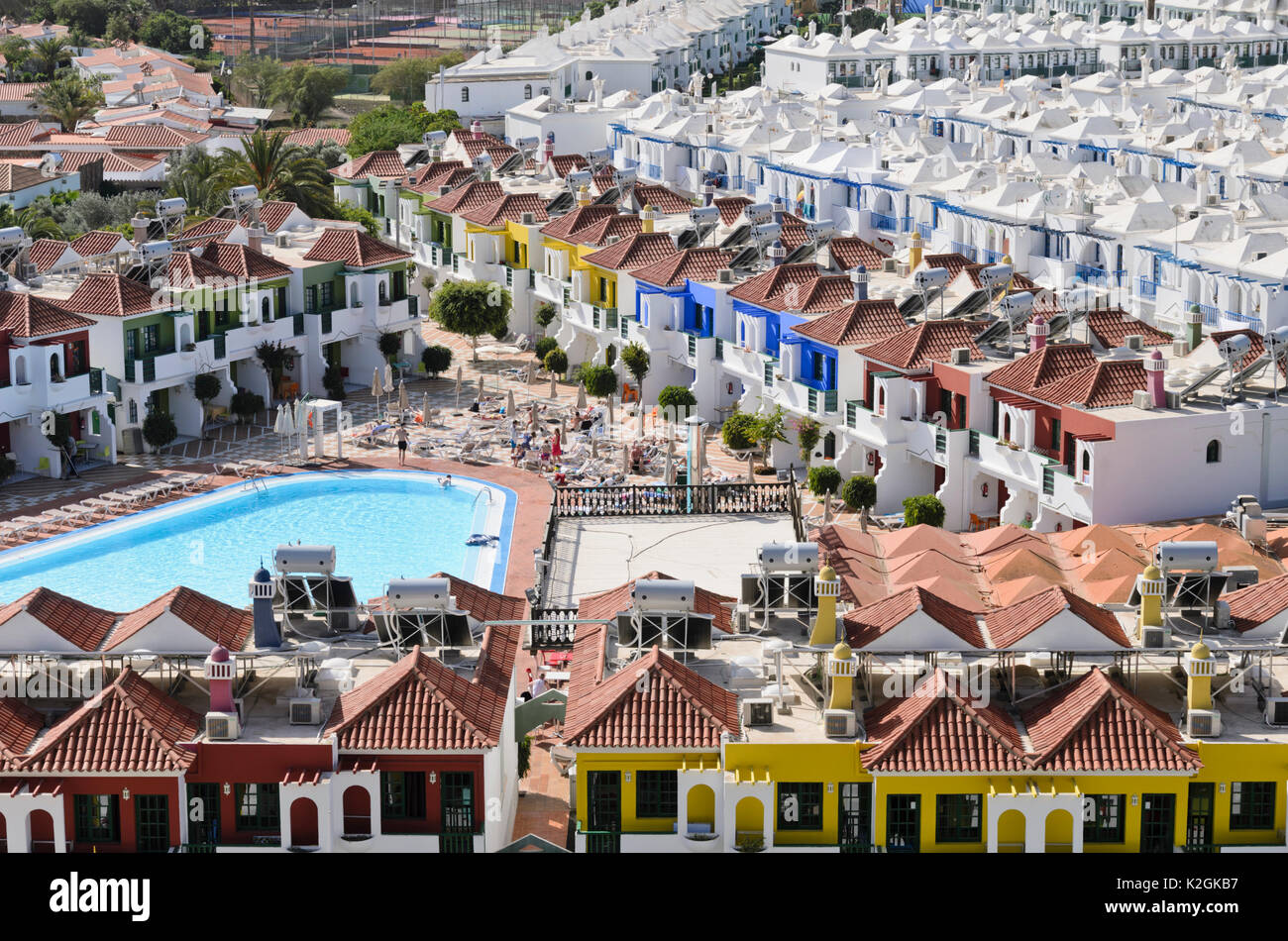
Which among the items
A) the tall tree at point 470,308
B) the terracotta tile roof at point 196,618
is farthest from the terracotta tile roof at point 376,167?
the terracotta tile roof at point 196,618

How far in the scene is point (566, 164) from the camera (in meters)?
72.3

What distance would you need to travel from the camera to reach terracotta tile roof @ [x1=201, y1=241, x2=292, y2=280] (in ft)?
178

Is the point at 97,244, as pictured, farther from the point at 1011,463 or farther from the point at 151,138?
the point at 151,138

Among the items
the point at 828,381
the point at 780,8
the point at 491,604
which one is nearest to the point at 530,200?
the point at 828,381

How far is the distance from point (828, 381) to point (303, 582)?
73.2ft

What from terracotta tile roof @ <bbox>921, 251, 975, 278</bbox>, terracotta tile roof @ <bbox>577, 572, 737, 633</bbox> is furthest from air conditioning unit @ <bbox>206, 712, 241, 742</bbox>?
terracotta tile roof @ <bbox>921, 251, 975, 278</bbox>

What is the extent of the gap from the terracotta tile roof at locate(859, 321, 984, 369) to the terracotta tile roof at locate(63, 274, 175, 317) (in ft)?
56.9

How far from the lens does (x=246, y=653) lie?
1035 inches

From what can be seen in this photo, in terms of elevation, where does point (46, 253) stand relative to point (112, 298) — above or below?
above

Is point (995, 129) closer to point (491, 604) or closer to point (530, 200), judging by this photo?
point (530, 200)

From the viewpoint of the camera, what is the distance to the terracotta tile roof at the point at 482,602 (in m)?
28.6

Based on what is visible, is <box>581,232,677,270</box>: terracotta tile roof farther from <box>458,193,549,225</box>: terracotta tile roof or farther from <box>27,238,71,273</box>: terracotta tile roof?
<box>27,238,71,273</box>: terracotta tile roof

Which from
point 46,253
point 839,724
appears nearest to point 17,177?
point 46,253

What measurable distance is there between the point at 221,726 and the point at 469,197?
4306cm
